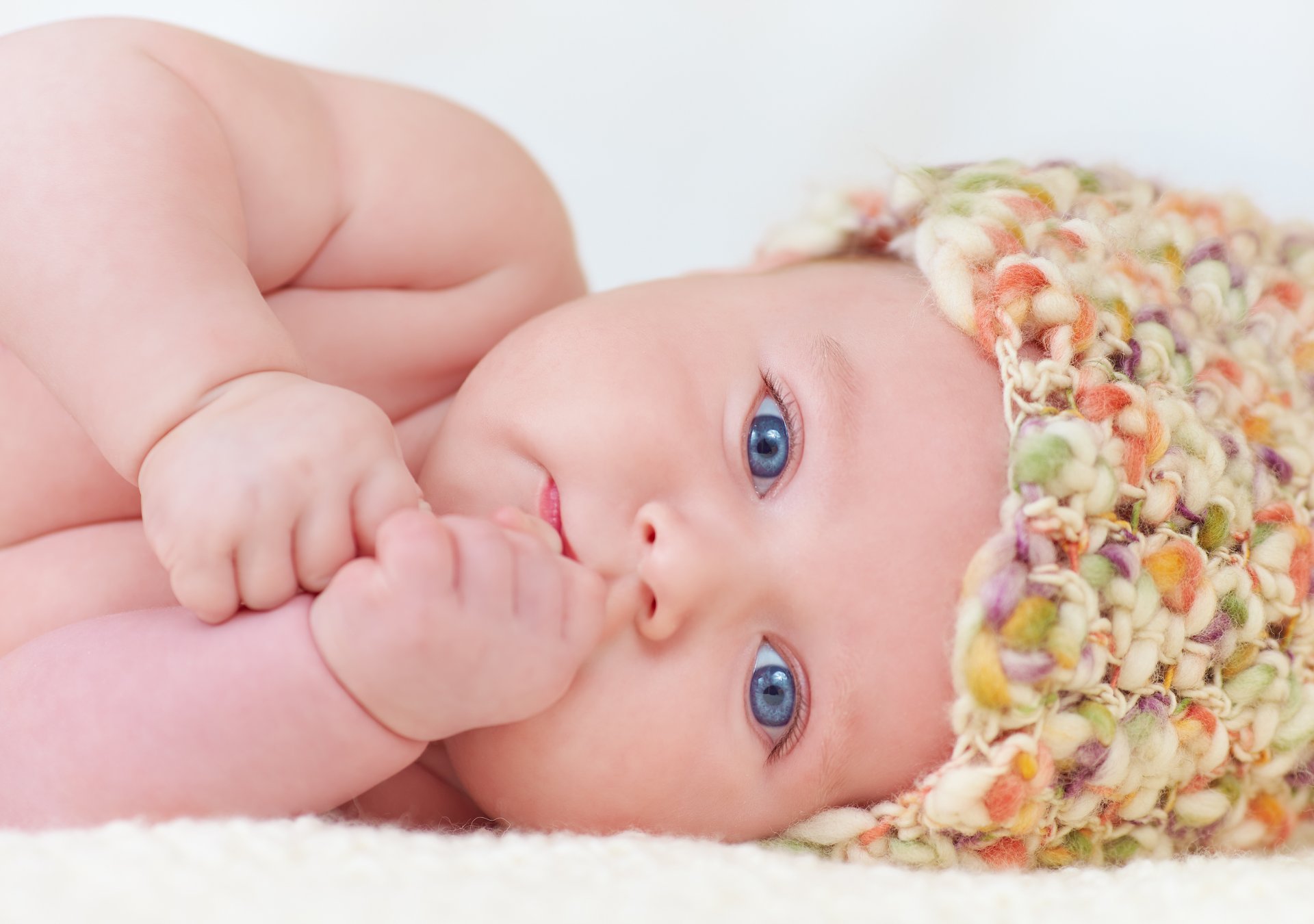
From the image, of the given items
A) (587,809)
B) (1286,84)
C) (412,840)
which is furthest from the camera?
(1286,84)

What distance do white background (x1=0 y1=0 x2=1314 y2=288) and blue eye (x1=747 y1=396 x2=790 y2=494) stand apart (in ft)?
3.33

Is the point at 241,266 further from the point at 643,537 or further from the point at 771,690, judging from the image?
the point at 771,690

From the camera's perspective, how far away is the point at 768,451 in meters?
1.26

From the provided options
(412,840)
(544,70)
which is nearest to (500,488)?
(412,840)

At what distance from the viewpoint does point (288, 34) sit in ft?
7.78

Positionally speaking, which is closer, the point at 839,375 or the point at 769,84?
the point at 839,375

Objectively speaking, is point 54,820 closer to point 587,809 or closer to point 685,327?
point 587,809

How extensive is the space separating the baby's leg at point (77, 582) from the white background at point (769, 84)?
4.01 feet

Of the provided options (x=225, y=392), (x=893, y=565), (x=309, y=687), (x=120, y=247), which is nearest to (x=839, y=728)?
(x=893, y=565)

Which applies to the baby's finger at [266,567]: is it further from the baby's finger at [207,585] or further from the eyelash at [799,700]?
the eyelash at [799,700]

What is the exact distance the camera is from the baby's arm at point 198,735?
1.07 metres

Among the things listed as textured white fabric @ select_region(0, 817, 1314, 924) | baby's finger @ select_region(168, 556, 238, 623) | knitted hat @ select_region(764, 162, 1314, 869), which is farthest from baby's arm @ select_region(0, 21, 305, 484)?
knitted hat @ select_region(764, 162, 1314, 869)

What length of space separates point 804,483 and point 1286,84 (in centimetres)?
150

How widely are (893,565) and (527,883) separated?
0.46m
